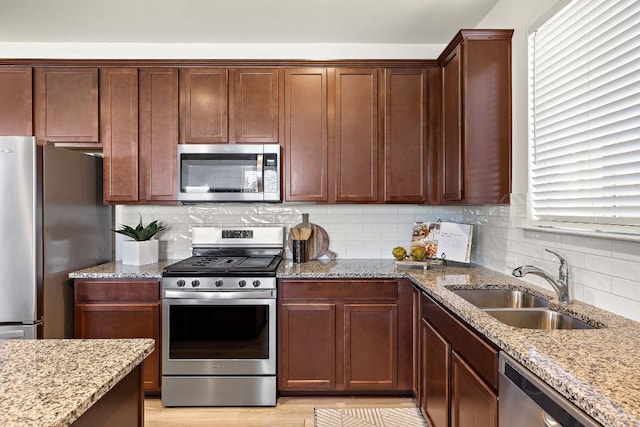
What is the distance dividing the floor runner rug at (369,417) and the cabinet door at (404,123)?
1571mm

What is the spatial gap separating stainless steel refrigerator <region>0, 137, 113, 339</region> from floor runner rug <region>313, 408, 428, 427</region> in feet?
5.84

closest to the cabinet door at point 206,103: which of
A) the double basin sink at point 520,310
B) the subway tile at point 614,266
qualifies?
the double basin sink at point 520,310

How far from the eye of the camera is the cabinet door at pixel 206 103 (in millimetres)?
2863

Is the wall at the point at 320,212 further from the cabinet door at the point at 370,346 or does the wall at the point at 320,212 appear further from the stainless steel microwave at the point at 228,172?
the cabinet door at the point at 370,346

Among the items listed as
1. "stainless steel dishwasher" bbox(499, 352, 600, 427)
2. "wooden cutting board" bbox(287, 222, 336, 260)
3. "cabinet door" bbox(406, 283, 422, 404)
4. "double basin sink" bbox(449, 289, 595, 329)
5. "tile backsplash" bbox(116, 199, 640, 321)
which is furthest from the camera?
"wooden cutting board" bbox(287, 222, 336, 260)

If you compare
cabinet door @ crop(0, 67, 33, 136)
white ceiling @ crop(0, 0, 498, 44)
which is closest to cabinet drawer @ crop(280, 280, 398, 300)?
white ceiling @ crop(0, 0, 498, 44)

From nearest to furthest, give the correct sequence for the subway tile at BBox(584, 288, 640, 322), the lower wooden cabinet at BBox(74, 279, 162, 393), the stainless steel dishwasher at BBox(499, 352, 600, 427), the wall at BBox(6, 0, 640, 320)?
the stainless steel dishwasher at BBox(499, 352, 600, 427)
the subway tile at BBox(584, 288, 640, 322)
the lower wooden cabinet at BBox(74, 279, 162, 393)
the wall at BBox(6, 0, 640, 320)

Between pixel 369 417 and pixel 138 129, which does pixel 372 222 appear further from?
pixel 138 129

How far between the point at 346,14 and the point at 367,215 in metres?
1.54

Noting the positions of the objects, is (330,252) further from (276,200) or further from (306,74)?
(306,74)

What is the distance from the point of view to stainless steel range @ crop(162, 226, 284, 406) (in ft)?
8.27

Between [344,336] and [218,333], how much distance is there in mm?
840

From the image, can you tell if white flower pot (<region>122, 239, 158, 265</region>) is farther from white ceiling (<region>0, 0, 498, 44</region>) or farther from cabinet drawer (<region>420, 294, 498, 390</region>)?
cabinet drawer (<region>420, 294, 498, 390</region>)

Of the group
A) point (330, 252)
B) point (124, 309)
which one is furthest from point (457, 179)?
point (124, 309)
